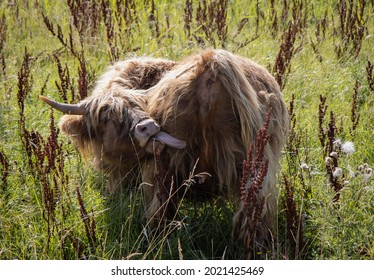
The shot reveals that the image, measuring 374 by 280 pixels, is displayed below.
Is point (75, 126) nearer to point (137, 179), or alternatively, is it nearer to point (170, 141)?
point (137, 179)

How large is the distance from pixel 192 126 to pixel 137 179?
2.33 ft

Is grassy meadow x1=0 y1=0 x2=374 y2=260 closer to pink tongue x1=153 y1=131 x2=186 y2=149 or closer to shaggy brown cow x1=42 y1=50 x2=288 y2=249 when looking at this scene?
shaggy brown cow x1=42 y1=50 x2=288 y2=249

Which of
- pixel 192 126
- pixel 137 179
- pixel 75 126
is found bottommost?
pixel 137 179

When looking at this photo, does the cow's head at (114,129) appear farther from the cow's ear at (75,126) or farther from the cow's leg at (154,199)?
the cow's leg at (154,199)

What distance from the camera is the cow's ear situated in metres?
4.48

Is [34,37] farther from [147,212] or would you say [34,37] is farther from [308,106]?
[147,212]

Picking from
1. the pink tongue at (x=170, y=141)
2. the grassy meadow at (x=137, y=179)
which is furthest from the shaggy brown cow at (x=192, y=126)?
the grassy meadow at (x=137, y=179)

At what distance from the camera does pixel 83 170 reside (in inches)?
196

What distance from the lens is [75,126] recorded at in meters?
4.50

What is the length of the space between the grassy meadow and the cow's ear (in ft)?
0.44

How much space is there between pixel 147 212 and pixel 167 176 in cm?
30

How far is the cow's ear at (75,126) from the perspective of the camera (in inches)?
176

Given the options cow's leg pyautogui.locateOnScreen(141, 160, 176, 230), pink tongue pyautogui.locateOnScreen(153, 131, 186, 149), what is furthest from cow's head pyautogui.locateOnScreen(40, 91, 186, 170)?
cow's leg pyautogui.locateOnScreen(141, 160, 176, 230)

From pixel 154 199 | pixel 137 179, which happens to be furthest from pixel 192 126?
pixel 137 179
